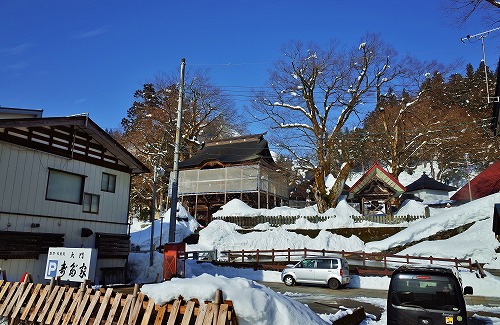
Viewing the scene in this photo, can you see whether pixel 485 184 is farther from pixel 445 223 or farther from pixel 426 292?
pixel 426 292

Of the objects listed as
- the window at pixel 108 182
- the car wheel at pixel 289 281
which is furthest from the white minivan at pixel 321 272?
the window at pixel 108 182

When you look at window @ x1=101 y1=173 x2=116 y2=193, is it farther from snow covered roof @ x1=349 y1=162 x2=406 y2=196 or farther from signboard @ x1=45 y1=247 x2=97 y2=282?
snow covered roof @ x1=349 y1=162 x2=406 y2=196

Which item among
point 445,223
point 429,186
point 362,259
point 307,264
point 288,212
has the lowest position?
point 307,264

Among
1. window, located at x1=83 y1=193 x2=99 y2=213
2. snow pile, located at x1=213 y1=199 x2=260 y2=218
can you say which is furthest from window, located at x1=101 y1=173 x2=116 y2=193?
snow pile, located at x1=213 y1=199 x2=260 y2=218

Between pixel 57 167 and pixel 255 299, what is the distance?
44.7ft

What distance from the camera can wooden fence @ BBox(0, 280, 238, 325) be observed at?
14.7ft

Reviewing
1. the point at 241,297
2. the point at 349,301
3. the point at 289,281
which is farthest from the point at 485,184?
the point at 241,297

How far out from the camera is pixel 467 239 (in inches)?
901

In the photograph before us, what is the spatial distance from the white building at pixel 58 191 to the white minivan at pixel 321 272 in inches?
334

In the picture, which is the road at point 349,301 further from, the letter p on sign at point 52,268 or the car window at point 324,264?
the letter p on sign at point 52,268

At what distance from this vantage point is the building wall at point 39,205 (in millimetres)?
13422

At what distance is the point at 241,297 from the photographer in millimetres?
4637

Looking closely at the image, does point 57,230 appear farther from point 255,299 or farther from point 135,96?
point 135,96

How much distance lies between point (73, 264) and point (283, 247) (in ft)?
64.6
